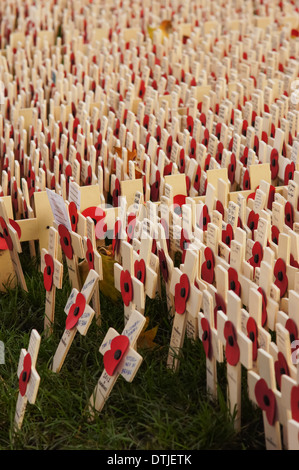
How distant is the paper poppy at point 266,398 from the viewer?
232 cm

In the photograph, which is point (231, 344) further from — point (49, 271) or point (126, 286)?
point (49, 271)

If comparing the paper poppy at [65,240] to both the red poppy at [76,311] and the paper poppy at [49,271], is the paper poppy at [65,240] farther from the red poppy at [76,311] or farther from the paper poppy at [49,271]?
the red poppy at [76,311]

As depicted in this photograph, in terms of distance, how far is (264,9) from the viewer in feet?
23.9

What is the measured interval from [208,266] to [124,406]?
0.62 metres

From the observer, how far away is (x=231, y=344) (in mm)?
2475

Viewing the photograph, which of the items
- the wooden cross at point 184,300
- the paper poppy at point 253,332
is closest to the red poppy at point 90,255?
the wooden cross at point 184,300

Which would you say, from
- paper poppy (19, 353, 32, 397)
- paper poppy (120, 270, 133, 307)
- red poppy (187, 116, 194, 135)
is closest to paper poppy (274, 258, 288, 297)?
paper poppy (120, 270, 133, 307)

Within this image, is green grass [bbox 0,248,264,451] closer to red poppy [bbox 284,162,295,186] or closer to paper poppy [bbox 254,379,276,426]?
paper poppy [bbox 254,379,276,426]

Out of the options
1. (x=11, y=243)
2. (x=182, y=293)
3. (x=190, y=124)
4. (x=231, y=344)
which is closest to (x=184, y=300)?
(x=182, y=293)

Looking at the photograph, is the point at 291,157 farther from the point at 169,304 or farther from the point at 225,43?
the point at 225,43

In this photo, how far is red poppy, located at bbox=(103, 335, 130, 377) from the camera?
2.61 m

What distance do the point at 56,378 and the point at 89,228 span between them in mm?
678

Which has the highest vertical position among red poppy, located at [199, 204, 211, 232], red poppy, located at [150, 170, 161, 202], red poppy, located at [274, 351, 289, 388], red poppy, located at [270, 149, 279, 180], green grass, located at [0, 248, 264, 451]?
red poppy, located at [274, 351, 289, 388]

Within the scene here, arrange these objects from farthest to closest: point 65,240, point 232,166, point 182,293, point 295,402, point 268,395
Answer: point 232,166 < point 65,240 < point 182,293 < point 268,395 < point 295,402
